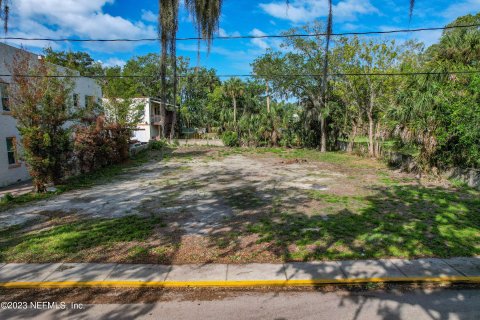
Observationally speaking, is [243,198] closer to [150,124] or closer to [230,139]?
[230,139]

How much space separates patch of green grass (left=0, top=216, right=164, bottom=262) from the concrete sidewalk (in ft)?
1.16

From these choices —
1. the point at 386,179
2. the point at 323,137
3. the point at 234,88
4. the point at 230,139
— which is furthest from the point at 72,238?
the point at 234,88

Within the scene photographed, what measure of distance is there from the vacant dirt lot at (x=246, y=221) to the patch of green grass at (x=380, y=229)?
22 millimetres

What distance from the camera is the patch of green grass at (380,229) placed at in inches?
219

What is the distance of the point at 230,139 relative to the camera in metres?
26.8

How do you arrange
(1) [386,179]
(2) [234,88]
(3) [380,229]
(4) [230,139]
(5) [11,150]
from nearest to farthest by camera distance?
(3) [380,229], (1) [386,179], (5) [11,150], (4) [230,139], (2) [234,88]

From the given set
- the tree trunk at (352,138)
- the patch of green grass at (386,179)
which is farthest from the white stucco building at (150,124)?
the patch of green grass at (386,179)

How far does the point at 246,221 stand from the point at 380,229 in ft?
9.55

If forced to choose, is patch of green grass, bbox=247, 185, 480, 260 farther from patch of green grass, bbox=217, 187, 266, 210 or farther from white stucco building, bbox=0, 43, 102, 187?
white stucco building, bbox=0, 43, 102, 187

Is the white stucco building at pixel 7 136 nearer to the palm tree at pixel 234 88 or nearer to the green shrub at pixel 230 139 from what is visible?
the green shrub at pixel 230 139

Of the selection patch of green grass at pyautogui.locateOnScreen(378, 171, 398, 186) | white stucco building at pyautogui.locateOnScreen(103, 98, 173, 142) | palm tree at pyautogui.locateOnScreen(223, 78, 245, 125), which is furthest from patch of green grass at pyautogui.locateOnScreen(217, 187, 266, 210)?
white stucco building at pyautogui.locateOnScreen(103, 98, 173, 142)

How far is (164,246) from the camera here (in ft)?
19.1

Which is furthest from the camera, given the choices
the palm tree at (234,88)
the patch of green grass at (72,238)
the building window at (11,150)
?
the palm tree at (234,88)

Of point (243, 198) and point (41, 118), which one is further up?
point (41, 118)
